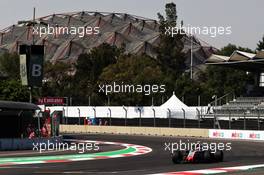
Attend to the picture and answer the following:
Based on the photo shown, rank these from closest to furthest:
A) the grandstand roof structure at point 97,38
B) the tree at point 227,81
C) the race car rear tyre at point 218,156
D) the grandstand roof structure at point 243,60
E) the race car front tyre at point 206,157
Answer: the race car front tyre at point 206,157
the race car rear tyre at point 218,156
the grandstand roof structure at point 243,60
the tree at point 227,81
the grandstand roof structure at point 97,38

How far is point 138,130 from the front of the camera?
45719 mm

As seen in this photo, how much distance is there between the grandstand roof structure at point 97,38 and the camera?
141375mm

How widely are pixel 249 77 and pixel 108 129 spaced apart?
46875 mm

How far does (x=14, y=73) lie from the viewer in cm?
11019

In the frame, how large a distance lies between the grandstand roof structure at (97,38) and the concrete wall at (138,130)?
258 ft

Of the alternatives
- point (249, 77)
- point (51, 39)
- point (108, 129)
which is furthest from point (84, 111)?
point (51, 39)

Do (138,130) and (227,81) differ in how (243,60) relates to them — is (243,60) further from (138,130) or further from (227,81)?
(227,81)

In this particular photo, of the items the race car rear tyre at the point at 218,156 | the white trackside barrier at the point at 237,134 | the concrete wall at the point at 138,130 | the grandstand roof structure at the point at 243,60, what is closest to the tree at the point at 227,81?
the grandstand roof structure at the point at 243,60

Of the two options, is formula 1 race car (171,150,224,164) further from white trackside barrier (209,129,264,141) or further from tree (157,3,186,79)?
tree (157,3,186,79)

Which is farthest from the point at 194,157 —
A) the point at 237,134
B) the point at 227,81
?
the point at 227,81

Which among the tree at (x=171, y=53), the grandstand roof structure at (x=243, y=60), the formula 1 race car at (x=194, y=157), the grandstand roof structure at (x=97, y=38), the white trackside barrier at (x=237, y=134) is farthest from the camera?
the grandstand roof structure at (x=97, y=38)

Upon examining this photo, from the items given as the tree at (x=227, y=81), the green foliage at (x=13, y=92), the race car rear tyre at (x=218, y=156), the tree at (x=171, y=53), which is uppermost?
the tree at (x=171, y=53)

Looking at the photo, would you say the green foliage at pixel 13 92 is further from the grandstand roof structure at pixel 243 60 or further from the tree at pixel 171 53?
the tree at pixel 171 53

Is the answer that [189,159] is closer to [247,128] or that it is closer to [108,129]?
[247,128]
